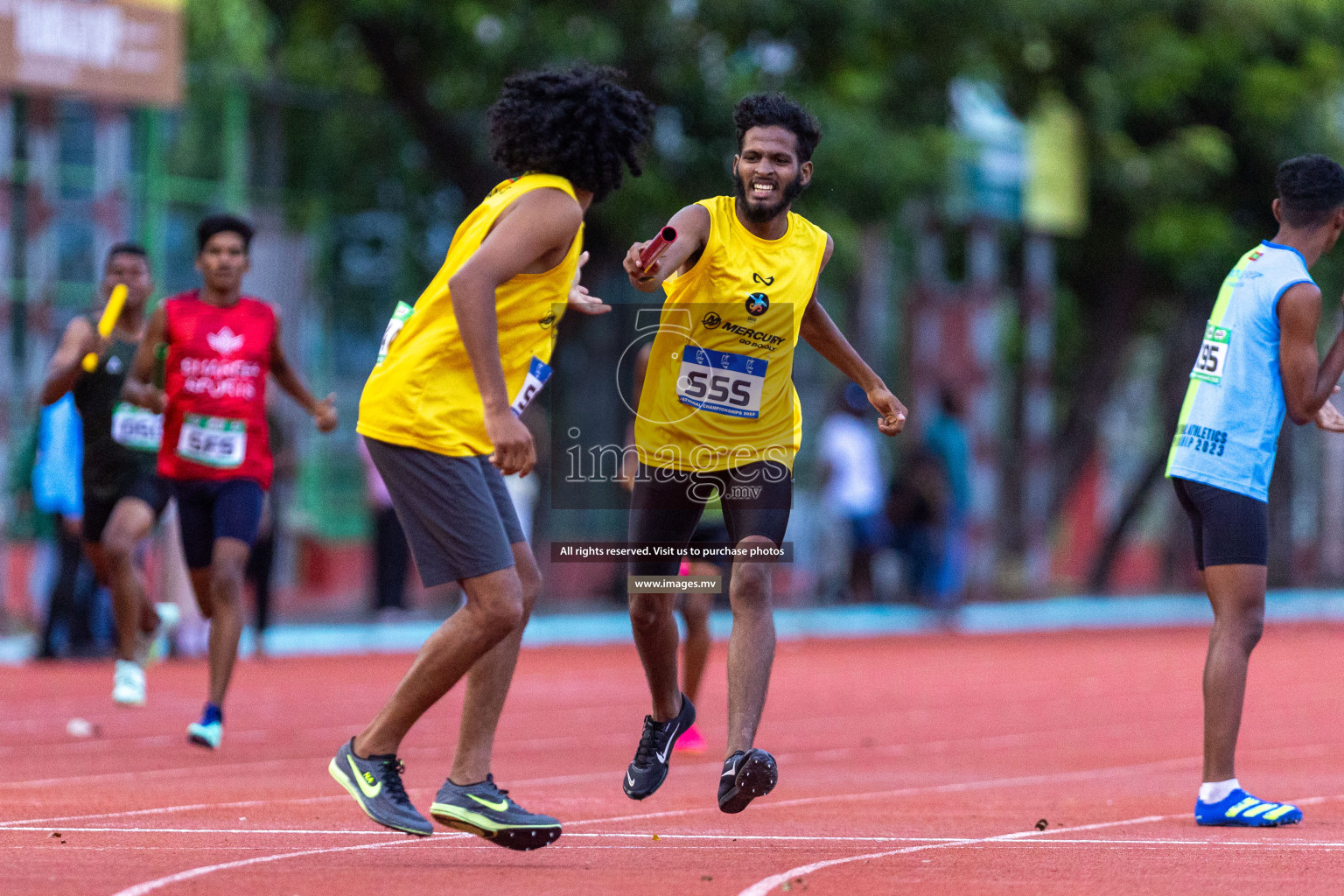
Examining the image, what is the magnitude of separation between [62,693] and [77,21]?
19.1 ft

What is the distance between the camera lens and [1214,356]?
7.30 meters

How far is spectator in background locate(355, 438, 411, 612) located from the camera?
17.7 meters

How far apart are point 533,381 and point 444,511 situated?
1.87 feet

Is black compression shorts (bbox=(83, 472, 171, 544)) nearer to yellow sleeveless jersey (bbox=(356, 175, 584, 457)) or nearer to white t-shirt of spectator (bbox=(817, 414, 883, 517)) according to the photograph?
yellow sleeveless jersey (bbox=(356, 175, 584, 457))

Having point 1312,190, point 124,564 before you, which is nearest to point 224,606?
point 124,564

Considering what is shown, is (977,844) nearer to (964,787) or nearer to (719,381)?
(719,381)

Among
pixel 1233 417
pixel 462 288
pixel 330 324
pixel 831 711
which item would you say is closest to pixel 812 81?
pixel 330 324

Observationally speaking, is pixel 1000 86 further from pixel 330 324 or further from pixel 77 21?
pixel 77 21

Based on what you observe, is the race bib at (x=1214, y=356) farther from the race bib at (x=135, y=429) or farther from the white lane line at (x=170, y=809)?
the race bib at (x=135, y=429)

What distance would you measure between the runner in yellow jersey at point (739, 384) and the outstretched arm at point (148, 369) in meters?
3.31

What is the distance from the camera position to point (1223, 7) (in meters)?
26.6

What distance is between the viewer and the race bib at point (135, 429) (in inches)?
436

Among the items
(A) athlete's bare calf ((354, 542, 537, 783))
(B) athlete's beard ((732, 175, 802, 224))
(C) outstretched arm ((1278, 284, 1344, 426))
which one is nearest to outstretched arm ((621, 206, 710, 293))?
(B) athlete's beard ((732, 175, 802, 224))

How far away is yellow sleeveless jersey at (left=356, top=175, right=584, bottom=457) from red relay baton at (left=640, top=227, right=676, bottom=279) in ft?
1.30
